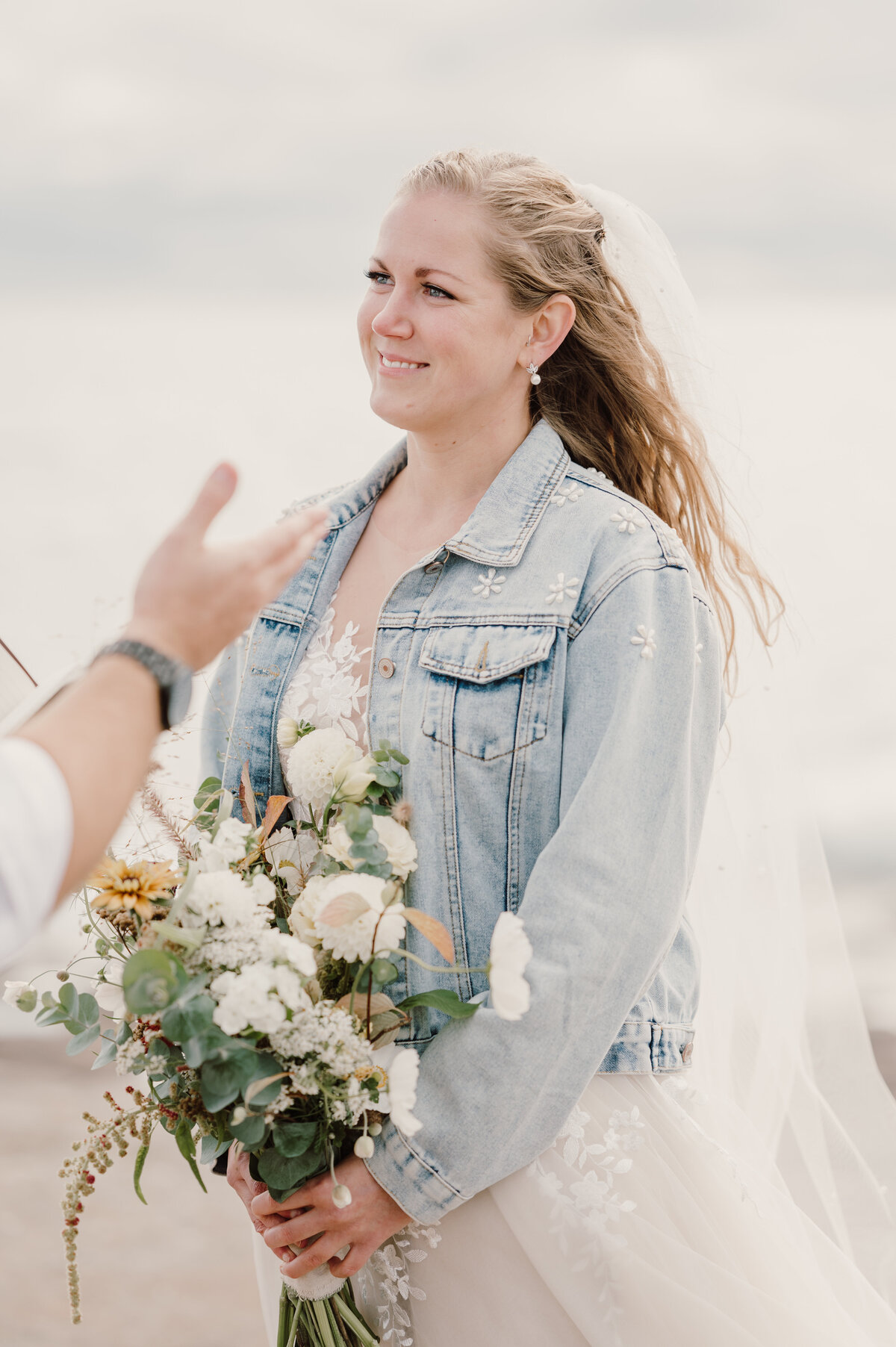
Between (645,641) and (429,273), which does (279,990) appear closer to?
(645,641)

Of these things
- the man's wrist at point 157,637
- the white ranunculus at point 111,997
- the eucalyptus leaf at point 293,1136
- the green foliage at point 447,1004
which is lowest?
the eucalyptus leaf at point 293,1136

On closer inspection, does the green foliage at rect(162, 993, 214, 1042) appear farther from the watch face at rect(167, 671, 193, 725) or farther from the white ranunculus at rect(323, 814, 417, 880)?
the watch face at rect(167, 671, 193, 725)

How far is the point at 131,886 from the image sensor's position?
1159 mm

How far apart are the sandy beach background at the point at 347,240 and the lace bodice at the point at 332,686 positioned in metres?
3.13

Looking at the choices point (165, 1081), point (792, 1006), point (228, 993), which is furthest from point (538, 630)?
point (792, 1006)

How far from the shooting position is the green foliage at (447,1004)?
1261mm

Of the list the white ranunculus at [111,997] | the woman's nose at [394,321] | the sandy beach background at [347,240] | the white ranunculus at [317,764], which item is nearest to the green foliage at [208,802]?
the white ranunculus at [317,764]

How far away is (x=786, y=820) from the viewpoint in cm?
192

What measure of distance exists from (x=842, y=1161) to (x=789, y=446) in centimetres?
402

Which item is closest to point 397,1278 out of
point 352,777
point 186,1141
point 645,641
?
point 186,1141

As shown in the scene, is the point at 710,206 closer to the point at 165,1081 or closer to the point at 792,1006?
the point at 792,1006

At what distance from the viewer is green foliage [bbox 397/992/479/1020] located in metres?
1.26

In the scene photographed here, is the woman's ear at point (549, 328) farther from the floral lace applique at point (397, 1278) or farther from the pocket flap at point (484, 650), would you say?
A: the floral lace applique at point (397, 1278)

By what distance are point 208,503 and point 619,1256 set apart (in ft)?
3.20
